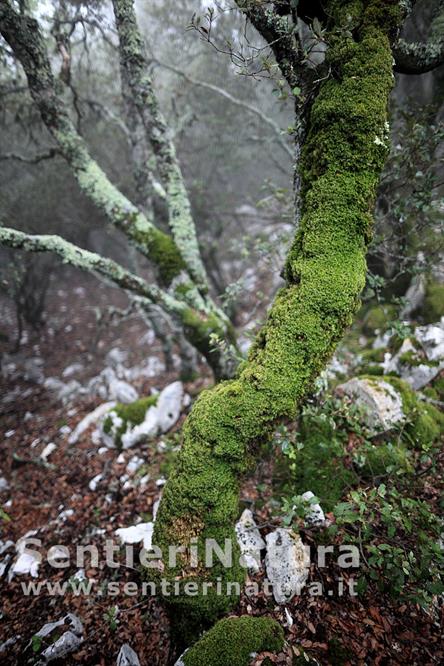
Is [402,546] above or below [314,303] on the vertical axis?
below

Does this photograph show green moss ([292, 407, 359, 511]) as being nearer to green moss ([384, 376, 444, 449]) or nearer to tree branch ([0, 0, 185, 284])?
green moss ([384, 376, 444, 449])

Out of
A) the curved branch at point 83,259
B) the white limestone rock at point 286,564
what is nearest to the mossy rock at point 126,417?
the curved branch at point 83,259

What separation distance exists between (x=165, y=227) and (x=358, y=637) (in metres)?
6.54

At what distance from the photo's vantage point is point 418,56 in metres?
2.84

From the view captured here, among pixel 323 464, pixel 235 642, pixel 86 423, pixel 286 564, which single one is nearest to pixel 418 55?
pixel 323 464

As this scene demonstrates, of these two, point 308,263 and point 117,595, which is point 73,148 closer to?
point 308,263

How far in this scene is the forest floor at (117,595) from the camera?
229 centimetres

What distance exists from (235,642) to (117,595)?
51.1 inches

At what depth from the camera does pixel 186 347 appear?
21.4 feet

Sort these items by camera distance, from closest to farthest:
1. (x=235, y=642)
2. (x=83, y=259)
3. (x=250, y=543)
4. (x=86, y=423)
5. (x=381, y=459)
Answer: (x=235, y=642) < (x=250, y=543) < (x=381, y=459) < (x=83, y=259) < (x=86, y=423)

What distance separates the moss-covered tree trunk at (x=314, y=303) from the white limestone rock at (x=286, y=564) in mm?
401

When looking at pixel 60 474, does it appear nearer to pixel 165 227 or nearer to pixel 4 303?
pixel 165 227

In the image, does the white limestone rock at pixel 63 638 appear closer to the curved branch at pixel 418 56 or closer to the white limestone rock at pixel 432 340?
the white limestone rock at pixel 432 340

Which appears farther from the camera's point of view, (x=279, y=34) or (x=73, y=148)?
(x=73, y=148)
